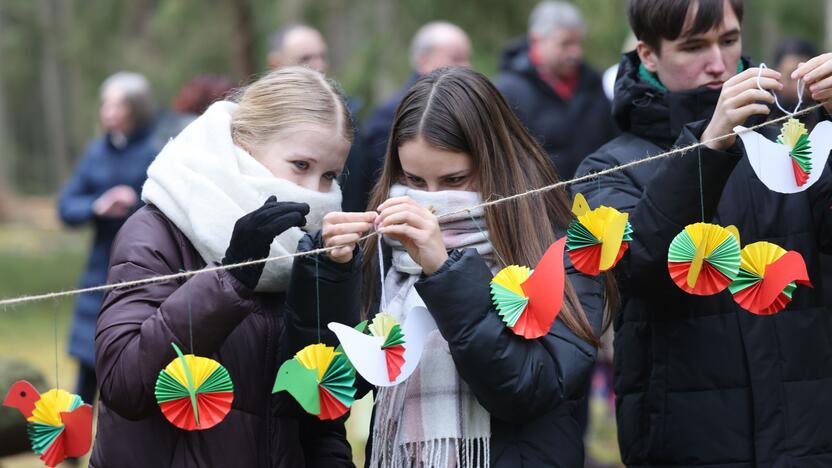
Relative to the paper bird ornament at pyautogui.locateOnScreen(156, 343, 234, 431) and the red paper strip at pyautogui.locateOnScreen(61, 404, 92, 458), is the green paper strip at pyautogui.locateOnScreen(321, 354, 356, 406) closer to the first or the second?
the paper bird ornament at pyautogui.locateOnScreen(156, 343, 234, 431)

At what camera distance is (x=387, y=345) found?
2.62m

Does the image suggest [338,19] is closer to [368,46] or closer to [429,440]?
[368,46]

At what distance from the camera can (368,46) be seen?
9.84m

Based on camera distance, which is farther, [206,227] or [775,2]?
[775,2]

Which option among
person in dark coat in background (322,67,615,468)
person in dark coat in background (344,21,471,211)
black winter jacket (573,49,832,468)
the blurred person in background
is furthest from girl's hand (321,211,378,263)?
the blurred person in background

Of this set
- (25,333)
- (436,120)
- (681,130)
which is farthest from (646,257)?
(25,333)

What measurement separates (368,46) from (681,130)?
7056 millimetres

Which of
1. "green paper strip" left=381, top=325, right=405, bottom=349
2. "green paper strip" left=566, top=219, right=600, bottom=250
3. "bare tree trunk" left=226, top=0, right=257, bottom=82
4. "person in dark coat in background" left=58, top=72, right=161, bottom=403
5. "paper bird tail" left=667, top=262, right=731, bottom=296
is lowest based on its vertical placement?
"green paper strip" left=381, top=325, right=405, bottom=349

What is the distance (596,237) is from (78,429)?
1402 millimetres

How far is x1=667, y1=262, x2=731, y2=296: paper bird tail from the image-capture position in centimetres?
268

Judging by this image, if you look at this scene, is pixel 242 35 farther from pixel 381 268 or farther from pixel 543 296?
pixel 543 296

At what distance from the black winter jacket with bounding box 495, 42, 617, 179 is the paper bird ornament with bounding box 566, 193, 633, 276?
3.69 metres

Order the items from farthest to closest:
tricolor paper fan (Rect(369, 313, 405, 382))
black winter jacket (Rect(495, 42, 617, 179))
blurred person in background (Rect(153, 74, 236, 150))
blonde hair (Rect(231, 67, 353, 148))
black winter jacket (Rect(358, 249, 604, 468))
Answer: blurred person in background (Rect(153, 74, 236, 150))
black winter jacket (Rect(495, 42, 617, 179))
blonde hair (Rect(231, 67, 353, 148))
tricolor paper fan (Rect(369, 313, 405, 382))
black winter jacket (Rect(358, 249, 604, 468))

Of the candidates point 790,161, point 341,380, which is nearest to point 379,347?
point 341,380
